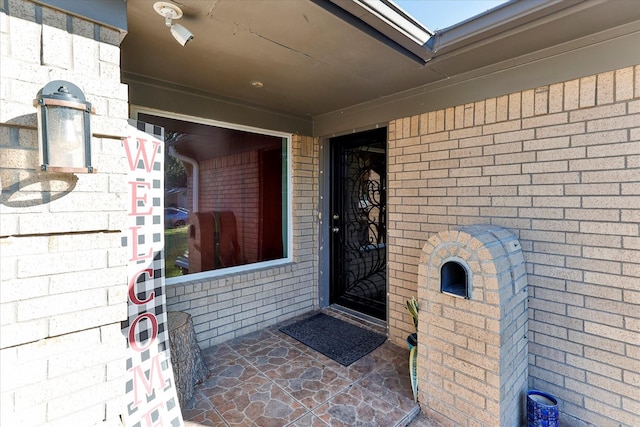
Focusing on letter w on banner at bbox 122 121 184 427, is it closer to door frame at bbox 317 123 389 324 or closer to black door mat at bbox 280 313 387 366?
black door mat at bbox 280 313 387 366

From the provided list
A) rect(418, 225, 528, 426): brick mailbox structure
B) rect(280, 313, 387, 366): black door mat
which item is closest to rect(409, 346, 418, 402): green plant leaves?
rect(418, 225, 528, 426): brick mailbox structure

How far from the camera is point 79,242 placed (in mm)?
1475

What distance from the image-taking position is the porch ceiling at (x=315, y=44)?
1.76 metres

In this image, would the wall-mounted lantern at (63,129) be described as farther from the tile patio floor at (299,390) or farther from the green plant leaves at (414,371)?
the green plant leaves at (414,371)

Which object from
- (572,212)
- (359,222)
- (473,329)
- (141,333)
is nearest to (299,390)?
(141,333)

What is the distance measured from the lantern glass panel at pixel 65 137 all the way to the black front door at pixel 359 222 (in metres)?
2.90

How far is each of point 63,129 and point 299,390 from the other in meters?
2.36

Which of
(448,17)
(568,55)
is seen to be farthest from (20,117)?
(568,55)

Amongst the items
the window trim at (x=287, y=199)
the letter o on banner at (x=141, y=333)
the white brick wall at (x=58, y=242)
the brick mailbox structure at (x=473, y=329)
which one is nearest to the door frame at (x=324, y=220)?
the window trim at (x=287, y=199)

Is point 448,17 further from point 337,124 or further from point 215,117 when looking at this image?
point 215,117

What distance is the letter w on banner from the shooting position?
1.84 metres

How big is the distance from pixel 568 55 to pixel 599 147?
0.69 metres

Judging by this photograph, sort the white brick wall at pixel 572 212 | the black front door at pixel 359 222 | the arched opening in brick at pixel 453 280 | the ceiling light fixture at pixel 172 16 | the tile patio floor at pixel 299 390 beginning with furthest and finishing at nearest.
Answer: the black front door at pixel 359 222 → the tile patio floor at pixel 299 390 → the arched opening in brick at pixel 453 280 → the white brick wall at pixel 572 212 → the ceiling light fixture at pixel 172 16

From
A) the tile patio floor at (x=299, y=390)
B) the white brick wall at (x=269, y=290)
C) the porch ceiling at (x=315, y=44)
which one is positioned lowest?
the tile patio floor at (x=299, y=390)
